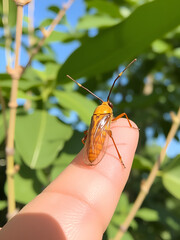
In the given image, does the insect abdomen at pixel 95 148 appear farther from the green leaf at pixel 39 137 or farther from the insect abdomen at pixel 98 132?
the green leaf at pixel 39 137

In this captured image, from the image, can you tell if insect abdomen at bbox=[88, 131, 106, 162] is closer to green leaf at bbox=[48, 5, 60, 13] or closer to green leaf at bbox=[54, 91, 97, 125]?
green leaf at bbox=[54, 91, 97, 125]

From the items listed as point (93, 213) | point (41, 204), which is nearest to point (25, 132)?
point (41, 204)

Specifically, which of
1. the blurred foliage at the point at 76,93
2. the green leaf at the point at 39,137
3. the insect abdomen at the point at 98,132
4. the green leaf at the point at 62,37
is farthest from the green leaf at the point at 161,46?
the green leaf at the point at 39,137

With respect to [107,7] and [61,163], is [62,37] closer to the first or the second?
[107,7]

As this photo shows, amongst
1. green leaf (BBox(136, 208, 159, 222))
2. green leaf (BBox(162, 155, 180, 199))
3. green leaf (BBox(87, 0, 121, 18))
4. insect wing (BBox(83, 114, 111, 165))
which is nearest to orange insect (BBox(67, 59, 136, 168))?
insect wing (BBox(83, 114, 111, 165))

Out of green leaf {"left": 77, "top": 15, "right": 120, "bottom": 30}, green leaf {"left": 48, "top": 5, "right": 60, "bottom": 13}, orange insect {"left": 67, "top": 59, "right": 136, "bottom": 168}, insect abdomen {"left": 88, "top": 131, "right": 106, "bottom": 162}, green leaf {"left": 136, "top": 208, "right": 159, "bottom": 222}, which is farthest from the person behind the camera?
green leaf {"left": 48, "top": 5, "right": 60, "bottom": 13}

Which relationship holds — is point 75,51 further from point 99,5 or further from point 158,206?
point 158,206

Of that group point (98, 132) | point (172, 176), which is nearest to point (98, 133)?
point (98, 132)
